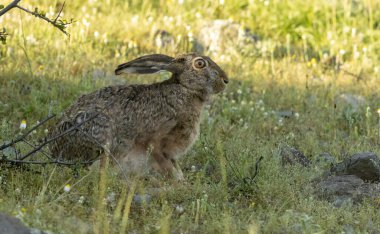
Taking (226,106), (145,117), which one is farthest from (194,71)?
(226,106)

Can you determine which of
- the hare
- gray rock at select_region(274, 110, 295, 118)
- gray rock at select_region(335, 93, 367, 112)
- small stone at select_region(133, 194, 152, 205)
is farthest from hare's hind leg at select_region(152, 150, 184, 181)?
gray rock at select_region(335, 93, 367, 112)

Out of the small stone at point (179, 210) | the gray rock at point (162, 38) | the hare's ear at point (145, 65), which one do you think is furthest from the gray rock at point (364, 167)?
the gray rock at point (162, 38)

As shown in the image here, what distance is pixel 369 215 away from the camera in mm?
6230

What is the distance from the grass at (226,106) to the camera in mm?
5871

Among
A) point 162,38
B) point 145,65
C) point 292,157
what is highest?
point 145,65

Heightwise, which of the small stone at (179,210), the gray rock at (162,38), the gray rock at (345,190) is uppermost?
the gray rock at (162,38)

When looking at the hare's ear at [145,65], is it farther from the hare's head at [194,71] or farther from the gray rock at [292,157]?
the gray rock at [292,157]

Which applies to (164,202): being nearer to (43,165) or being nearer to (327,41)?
(43,165)

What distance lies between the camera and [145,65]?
723cm

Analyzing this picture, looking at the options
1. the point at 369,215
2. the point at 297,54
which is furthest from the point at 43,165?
the point at 297,54

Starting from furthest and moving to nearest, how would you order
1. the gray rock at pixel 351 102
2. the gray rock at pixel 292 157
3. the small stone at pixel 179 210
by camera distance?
the gray rock at pixel 351 102
the gray rock at pixel 292 157
the small stone at pixel 179 210

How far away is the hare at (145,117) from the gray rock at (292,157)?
0.94 meters

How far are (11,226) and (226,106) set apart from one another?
4.70 meters

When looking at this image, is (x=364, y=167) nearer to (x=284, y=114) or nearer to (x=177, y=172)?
(x=177, y=172)
